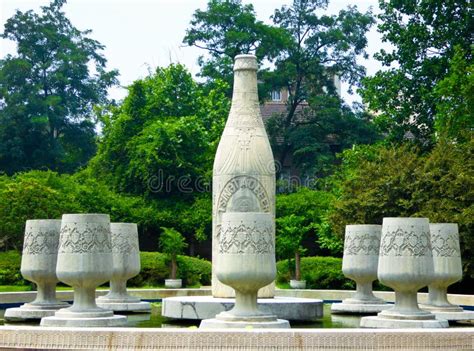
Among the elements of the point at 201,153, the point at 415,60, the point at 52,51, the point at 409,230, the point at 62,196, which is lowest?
the point at 409,230

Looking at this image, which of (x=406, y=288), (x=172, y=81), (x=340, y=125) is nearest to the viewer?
(x=406, y=288)

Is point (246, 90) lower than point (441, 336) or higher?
higher

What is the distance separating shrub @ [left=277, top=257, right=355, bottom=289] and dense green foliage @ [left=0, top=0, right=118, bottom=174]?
80.7 ft

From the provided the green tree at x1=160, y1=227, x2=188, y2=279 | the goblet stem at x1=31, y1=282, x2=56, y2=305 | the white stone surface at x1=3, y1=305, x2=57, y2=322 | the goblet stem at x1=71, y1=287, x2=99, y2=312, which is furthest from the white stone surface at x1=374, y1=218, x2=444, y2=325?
the green tree at x1=160, y1=227, x2=188, y2=279

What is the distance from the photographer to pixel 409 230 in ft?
47.5

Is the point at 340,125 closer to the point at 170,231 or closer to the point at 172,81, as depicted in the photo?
the point at 172,81

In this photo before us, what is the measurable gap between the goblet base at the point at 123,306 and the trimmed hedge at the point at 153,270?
12267 mm

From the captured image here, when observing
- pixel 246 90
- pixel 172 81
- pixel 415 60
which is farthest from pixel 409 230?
pixel 172 81

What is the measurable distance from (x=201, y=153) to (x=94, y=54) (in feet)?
66.0

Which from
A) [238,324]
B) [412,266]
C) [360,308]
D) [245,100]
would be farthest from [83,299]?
[360,308]

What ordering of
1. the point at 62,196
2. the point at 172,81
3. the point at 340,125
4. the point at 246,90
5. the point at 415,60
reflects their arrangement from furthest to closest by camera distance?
the point at 340,125 < the point at 172,81 < the point at 415,60 < the point at 62,196 < the point at 246,90

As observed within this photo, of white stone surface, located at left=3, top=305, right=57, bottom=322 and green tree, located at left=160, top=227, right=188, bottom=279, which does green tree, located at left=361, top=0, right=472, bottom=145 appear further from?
white stone surface, located at left=3, top=305, right=57, bottom=322

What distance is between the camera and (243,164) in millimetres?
17469

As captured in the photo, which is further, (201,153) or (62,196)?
(201,153)
